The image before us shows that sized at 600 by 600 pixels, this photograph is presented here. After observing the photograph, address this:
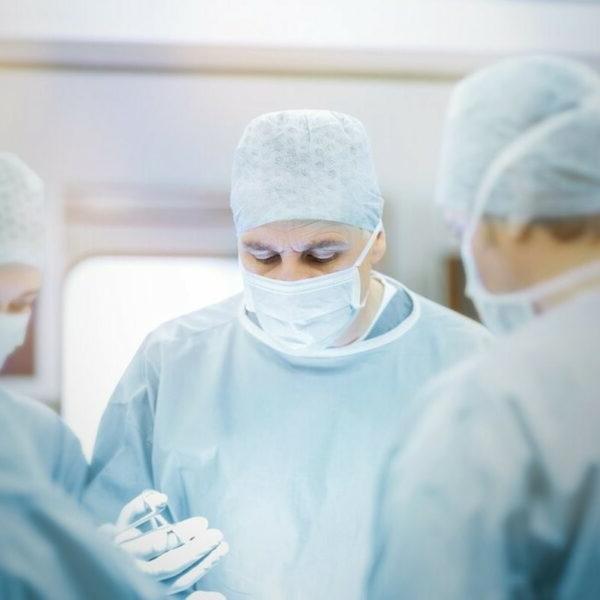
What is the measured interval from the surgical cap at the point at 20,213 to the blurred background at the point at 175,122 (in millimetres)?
27

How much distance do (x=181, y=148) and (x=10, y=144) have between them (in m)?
0.32

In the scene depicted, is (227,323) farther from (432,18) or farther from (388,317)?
(432,18)

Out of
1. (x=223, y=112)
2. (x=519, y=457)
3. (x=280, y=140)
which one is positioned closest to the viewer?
(x=519, y=457)

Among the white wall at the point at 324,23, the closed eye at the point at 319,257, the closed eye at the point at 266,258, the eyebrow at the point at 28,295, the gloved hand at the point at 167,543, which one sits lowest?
the gloved hand at the point at 167,543

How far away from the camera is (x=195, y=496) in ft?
5.06

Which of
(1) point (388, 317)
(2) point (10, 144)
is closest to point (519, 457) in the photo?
(1) point (388, 317)

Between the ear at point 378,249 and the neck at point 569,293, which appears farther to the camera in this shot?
the ear at point 378,249

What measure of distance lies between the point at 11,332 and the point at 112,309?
19 cm

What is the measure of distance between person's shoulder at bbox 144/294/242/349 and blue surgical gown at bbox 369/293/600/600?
0.49 meters

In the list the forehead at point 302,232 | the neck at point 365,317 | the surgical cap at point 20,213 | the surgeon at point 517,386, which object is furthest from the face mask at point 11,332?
the surgeon at point 517,386

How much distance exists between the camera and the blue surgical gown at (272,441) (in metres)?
1.51

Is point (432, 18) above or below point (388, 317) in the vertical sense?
above

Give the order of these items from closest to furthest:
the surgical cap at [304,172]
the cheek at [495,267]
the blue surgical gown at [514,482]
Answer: the blue surgical gown at [514,482], the cheek at [495,267], the surgical cap at [304,172]

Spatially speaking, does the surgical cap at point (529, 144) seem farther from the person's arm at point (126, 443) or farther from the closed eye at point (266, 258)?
the person's arm at point (126, 443)
